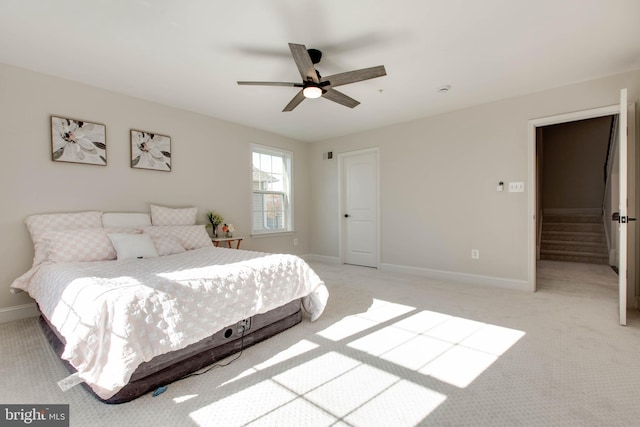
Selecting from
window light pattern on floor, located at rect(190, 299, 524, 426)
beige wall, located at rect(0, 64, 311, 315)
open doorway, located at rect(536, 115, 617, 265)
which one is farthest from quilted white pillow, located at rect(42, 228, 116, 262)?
open doorway, located at rect(536, 115, 617, 265)

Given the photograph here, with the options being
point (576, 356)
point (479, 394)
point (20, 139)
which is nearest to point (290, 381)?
point (479, 394)

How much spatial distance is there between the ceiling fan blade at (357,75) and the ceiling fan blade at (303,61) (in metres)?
0.15

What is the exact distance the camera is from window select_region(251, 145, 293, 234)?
16.0 feet

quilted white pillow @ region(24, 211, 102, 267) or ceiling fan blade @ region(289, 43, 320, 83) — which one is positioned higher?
ceiling fan blade @ region(289, 43, 320, 83)

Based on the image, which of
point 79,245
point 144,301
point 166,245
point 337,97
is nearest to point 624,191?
point 337,97

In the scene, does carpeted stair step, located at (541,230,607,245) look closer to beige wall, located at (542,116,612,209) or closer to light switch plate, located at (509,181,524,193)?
beige wall, located at (542,116,612,209)

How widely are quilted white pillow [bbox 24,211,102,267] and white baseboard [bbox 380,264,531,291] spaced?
4.04 m

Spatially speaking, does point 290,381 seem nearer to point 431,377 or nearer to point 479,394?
point 431,377

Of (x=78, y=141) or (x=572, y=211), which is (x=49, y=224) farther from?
(x=572, y=211)

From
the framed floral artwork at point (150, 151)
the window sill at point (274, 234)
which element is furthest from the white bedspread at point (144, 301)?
the window sill at point (274, 234)

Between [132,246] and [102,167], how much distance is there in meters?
1.16

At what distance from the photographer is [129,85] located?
10.2 feet

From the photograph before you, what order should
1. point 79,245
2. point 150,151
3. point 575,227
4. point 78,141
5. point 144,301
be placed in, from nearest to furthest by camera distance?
point 144,301, point 79,245, point 78,141, point 150,151, point 575,227

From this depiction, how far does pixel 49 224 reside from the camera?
2.73 metres
